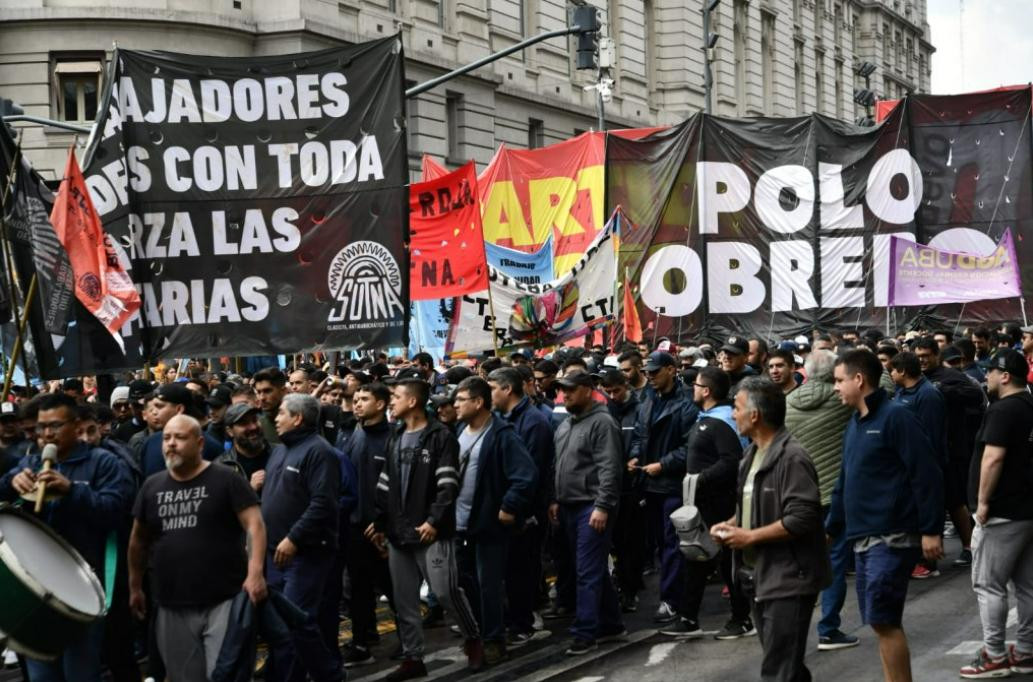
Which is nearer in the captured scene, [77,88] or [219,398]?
[219,398]

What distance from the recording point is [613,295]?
1738 cm

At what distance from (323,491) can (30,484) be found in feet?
5.56

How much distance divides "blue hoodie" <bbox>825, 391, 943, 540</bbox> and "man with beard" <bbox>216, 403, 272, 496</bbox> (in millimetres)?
3331

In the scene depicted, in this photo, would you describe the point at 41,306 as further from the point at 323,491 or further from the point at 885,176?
the point at 885,176

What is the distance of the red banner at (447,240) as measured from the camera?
47.1ft

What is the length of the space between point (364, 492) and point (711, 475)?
7.20 feet

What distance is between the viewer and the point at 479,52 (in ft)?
123

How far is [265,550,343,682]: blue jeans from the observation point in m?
7.69

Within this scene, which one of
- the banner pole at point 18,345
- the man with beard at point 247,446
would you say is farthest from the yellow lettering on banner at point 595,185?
the man with beard at point 247,446

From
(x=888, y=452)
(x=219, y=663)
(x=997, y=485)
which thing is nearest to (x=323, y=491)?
(x=219, y=663)

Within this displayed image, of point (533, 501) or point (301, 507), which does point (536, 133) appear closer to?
point (533, 501)

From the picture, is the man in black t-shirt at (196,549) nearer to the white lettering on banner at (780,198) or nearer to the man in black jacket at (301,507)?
the man in black jacket at (301,507)

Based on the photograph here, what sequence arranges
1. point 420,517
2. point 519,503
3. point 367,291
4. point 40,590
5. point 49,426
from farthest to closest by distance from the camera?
point 367,291
point 519,503
point 420,517
point 49,426
point 40,590

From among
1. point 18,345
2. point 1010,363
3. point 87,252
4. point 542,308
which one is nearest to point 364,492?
point 18,345
